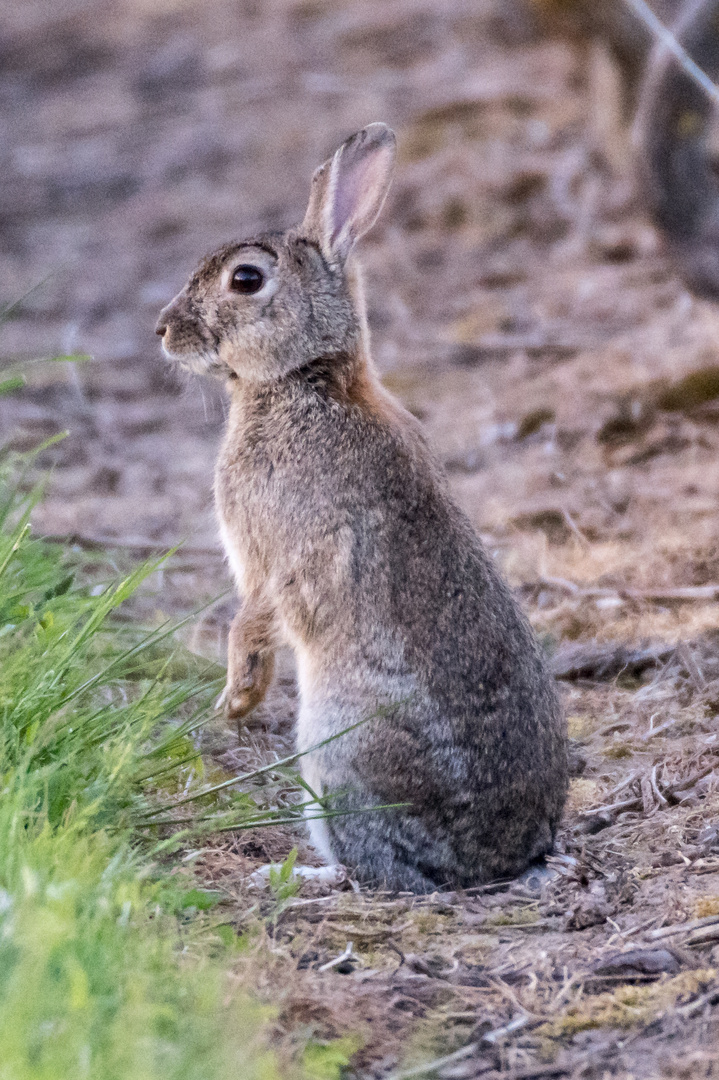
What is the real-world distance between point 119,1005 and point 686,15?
617 centimetres

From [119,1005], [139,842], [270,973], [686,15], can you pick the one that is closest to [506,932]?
[270,973]

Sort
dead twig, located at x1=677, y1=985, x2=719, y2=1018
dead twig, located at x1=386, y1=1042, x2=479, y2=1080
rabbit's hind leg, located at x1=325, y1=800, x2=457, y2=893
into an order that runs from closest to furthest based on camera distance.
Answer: dead twig, located at x1=386, y1=1042, x2=479, y2=1080, dead twig, located at x1=677, y1=985, x2=719, y2=1018, rabbit's hind leg, located at x1=325, y1=800, x2=457, y2=893

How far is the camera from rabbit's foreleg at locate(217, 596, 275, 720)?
3953mm

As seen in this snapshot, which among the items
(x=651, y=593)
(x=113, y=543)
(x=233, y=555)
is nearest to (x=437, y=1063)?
(x=233, y=555)

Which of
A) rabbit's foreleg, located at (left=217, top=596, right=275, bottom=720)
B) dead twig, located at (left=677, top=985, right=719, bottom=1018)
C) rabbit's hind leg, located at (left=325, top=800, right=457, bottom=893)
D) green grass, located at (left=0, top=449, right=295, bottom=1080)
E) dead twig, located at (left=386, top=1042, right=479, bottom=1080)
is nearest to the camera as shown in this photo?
green grass, located at (left=0, top=449, right=295, bottom=1080)

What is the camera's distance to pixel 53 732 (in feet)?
10.4

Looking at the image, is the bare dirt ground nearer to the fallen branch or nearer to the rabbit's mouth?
the fallen branch

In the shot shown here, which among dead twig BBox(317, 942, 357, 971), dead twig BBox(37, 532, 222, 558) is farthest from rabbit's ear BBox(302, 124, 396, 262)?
dead twig BBox(317, 942, 357, 971)

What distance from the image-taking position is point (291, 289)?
161 inches

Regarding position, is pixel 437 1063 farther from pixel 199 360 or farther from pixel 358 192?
pixel 358 192

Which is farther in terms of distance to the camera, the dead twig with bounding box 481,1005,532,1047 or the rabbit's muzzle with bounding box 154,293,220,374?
the rabbit's muzzle with bounding box 154,293,220,374

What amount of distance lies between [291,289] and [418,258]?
568 cm

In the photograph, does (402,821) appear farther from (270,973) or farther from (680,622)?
(680,622)

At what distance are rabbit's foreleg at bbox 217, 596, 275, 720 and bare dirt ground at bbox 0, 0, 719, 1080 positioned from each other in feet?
1.27
